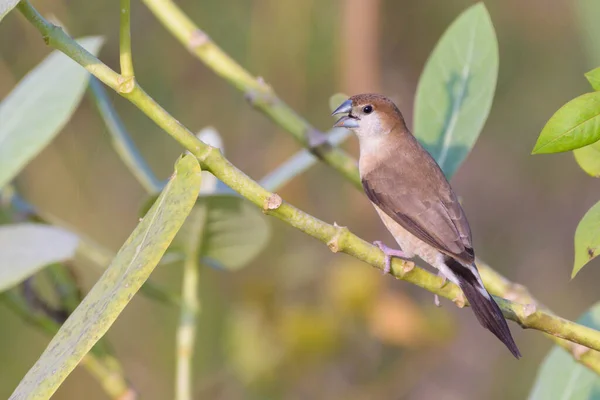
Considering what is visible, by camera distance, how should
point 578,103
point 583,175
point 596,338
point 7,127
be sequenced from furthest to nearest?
point 583,175
point 7,127
point 596,338
point 578,103

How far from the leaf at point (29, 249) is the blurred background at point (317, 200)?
1809mm

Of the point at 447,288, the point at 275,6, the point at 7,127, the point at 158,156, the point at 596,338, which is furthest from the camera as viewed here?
the point at 158,156

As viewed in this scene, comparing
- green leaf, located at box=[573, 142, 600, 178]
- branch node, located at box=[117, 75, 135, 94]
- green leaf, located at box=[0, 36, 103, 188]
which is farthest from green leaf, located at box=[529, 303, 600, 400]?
green leaf, located at box=[0, 36, 103, 188]

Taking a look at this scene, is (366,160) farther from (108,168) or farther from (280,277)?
(108,168)

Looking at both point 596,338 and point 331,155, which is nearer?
point 596,338

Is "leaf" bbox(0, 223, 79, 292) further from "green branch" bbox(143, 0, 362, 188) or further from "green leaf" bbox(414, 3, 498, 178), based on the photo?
"green leaf" bbox(414, 3, 498, 178)

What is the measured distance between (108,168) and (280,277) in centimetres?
175

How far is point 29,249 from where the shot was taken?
1.88m

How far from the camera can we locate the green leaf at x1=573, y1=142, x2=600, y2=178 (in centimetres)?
148

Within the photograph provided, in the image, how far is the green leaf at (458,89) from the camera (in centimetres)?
199

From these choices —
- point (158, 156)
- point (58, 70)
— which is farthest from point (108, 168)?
point (58, 70)

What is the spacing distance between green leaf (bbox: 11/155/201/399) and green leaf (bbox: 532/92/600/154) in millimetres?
530

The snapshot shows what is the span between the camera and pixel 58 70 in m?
2.11

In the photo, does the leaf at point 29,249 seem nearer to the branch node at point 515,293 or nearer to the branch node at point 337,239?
the branch node at point 337,239
